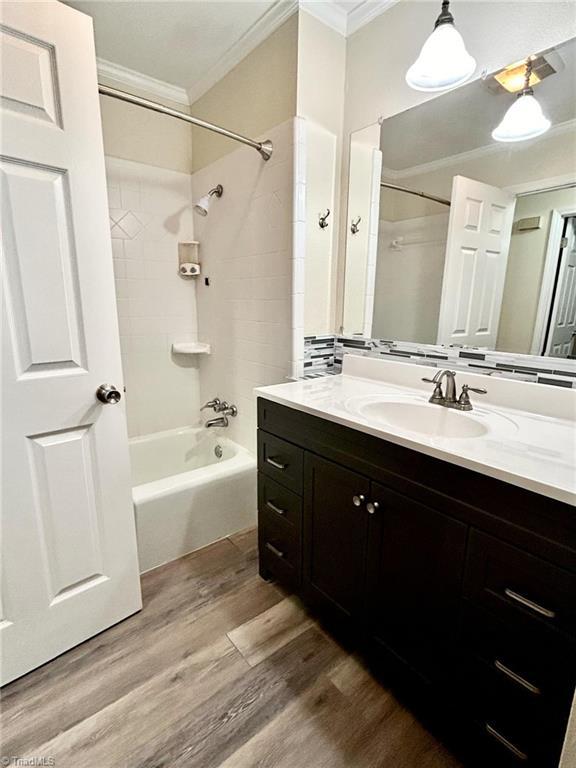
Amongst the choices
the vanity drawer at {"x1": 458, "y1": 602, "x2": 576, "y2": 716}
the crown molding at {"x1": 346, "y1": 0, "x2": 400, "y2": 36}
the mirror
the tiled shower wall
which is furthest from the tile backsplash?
the crown molding at {"x1": 346, "y1": 0, "x2": 400, "y2": 36}

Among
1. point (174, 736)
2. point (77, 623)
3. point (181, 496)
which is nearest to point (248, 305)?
point (181, 496)

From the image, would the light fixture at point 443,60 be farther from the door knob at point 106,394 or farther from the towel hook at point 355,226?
the door knob at point 106,394

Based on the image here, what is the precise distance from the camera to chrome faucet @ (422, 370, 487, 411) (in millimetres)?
1223

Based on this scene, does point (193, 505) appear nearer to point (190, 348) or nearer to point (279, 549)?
point (279, 549)

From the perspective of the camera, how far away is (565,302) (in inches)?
45.6

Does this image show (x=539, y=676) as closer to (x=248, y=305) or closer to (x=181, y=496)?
(x=181, y=496)

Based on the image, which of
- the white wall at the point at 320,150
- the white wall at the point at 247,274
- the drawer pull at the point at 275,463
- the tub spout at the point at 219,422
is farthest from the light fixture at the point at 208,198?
the drawer pull at the point at 275,463

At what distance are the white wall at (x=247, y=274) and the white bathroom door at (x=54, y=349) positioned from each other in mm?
780

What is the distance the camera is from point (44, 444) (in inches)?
44.6

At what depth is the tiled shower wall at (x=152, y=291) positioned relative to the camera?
215 cm

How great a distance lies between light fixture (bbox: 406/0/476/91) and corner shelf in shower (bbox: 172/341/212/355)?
1.71 meters

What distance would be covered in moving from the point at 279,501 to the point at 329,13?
79.6 inches

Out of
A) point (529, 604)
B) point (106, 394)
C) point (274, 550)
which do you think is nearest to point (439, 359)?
point (529, 604)

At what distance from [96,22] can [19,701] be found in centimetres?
263
